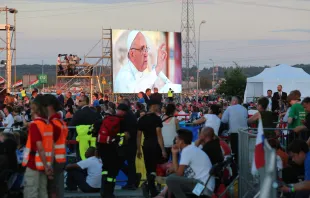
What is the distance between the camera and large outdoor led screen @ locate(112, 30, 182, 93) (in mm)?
49219

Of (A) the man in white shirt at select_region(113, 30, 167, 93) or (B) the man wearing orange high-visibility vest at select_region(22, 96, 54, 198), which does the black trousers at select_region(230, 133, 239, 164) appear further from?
(A) the man in white shirt at select_region(113, 30, 167, 93)

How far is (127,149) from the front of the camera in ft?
40.1

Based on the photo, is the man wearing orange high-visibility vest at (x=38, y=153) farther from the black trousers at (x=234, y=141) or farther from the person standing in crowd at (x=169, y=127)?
the black trousers at (x=234, y=141)

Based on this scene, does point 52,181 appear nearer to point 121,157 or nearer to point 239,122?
point 121,157

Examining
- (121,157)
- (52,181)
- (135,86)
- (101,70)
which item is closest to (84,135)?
(121,157)

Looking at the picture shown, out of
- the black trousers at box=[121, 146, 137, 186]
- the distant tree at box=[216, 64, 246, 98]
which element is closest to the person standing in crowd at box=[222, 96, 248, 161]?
the black trousers at box=[121, 146, 137, 186]

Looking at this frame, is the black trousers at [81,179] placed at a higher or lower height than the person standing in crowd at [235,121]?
lower

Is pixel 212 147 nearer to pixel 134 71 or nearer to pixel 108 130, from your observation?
pixel 108 130

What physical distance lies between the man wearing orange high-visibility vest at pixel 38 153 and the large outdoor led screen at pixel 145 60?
3983 centimetres

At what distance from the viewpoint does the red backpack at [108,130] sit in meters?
11.2

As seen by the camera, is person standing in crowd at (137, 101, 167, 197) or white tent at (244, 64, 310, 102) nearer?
person standing in crowd at (137, 101, 167, 197)

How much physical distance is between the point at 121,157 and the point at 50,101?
334 cm

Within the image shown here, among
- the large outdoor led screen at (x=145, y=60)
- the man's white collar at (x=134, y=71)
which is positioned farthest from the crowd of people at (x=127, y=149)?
the man's white collar at (x=134, y=71)

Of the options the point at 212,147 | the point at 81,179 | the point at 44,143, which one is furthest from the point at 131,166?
the point at 44,143
